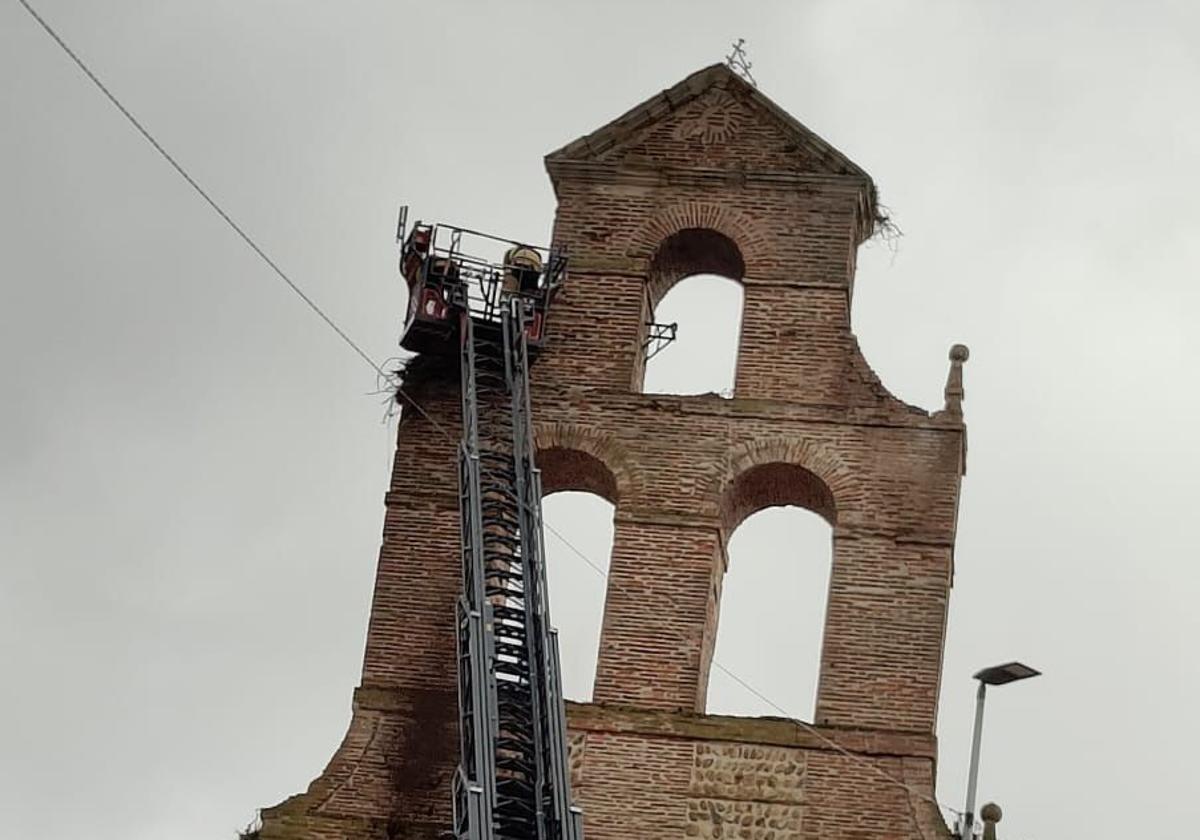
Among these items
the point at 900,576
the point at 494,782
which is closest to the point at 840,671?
the point at 900,576

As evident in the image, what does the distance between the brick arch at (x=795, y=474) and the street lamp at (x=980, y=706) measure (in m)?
3.57

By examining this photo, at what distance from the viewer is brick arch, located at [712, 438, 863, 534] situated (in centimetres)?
3625

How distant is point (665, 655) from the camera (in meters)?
35.7

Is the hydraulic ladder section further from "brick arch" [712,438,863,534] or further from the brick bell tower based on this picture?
"brick arch" [712,438,863,534]

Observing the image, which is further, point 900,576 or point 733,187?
point 733,187

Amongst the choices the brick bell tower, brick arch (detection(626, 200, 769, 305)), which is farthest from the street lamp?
brick arch (detection(626, 200, 769, 305))

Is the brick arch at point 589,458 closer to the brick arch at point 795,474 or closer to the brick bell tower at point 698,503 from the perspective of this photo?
the brick bell tower at point 698,503

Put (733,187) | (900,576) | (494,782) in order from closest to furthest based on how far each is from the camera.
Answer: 1. (494,782)
2. (900,576)
3. (733,187)

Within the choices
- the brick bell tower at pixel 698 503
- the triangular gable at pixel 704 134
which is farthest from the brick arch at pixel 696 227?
the triangular gable at pixel 704 134

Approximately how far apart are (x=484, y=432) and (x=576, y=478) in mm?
1167

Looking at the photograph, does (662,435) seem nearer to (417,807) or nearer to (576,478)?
(576,478)

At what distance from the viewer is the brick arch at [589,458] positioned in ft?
120

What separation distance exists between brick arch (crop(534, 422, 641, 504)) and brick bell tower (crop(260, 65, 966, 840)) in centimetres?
3

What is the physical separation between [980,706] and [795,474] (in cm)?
427
